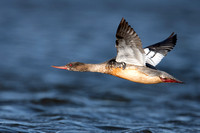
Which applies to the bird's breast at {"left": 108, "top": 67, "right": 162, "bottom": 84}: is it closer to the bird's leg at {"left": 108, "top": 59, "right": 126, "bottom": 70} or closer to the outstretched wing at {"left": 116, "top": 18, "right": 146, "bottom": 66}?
the bird's leg at {"left": 108, "top": 59, "right": 126, "bottom": 70}

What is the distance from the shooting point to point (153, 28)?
18.2m

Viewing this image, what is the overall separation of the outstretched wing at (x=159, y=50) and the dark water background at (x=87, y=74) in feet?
5.73

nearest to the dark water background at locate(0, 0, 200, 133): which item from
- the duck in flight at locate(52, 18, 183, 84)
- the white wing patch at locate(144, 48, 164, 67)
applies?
the white wing patch at locate(144, 48, 164, 67)

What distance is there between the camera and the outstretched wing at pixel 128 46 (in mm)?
6559

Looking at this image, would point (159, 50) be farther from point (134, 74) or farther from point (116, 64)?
point (116, 64)

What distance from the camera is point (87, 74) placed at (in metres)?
13.6

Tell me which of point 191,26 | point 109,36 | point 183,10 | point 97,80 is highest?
point 183,10

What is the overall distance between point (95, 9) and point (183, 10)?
16.1 ft

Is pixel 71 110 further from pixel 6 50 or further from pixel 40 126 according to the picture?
pixel 6 50

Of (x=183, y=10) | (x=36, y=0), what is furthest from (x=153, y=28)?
(x=36, y=0)

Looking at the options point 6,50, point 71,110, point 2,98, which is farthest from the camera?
point 6,50

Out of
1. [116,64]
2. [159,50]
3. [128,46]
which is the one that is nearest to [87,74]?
[159,50]

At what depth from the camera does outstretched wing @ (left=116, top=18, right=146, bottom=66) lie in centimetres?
656

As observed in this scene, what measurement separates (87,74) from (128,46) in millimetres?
6859
